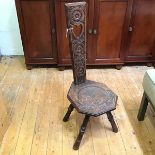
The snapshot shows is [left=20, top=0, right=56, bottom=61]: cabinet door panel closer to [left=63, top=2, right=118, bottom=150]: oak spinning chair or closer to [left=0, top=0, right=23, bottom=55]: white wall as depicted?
[left=0, top=0, right=23, bottom=55]: white wall

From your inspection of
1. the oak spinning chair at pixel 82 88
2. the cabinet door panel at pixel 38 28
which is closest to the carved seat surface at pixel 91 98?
the oak spinning chair at pixel 82 88

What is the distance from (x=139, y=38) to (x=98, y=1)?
2.14ft

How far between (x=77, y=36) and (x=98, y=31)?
0.76 metres

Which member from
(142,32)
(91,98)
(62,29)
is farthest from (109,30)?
(91,98)

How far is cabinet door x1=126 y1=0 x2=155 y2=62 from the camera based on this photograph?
205 centimetres

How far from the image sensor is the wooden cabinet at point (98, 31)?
203 centimetres

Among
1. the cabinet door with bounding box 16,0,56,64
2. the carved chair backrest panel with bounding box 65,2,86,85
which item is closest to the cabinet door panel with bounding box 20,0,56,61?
the cabinet door with bounding box 16,0,56,64

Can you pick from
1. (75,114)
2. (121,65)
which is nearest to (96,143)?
(75,114)

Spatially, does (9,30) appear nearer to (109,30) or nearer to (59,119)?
(109,30)

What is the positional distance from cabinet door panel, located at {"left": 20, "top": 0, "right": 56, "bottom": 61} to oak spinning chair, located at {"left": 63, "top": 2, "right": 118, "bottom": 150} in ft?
2.34

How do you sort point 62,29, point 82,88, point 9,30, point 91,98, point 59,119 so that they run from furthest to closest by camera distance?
point 9,30
point 62,29
point 59,119
point 82,88
point 91,98

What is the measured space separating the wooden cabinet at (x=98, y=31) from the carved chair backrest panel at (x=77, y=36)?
2.14ft

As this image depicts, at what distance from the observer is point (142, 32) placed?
7.24 ft

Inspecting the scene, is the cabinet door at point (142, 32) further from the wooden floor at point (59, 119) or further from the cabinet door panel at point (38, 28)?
the cabinet door panel at point (38, 28)
